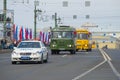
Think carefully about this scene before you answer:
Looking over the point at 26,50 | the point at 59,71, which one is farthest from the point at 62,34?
the point at 59,71

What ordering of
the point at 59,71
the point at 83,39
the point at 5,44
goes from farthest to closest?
the point at 5,44 < the point at 83,39 < the point at 59,71

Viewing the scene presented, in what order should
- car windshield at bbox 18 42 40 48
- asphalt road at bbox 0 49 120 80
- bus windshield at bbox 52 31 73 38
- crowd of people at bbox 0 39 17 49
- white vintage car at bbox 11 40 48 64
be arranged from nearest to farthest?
asphalt road at bbox 0 49 120 80, white vintage car at bbox 11 40 48 64, car windshield at bbox 18 42 40 48, bus windshield at bbox 52 31 73 38, crowd of people at bbox 0 39 17 49

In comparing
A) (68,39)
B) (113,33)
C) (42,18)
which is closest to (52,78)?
(68,39)

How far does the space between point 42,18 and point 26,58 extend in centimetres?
7686

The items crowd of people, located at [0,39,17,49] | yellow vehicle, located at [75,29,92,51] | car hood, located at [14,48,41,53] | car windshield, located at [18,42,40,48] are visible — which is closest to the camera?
car hood, located at [14,48,41,53]

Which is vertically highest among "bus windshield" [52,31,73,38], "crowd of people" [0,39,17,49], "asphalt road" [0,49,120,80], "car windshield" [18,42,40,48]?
"bus windshield" [52,31,73,38]

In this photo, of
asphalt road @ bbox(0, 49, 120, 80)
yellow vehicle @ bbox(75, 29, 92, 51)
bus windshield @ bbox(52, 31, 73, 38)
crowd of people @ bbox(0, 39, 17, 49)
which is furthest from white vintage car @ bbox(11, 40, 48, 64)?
crowd of people @ bbox(0, 39, 17, 49)

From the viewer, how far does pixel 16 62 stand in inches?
1267

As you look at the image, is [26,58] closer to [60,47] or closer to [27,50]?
[27,50]

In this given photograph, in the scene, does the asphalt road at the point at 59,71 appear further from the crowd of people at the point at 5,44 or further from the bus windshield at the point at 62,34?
the crowd of people at the point at 5,44

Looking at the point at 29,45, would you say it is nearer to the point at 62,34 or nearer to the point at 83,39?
the point at 62,34

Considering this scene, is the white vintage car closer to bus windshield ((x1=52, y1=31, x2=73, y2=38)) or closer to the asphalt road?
the asphalt road

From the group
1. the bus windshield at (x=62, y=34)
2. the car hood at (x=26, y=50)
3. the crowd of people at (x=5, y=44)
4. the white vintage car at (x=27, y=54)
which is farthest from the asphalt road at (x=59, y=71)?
the crowd of people at (x=5, y=44)

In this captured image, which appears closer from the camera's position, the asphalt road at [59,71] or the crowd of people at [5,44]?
the asphalt road at [59,71]
